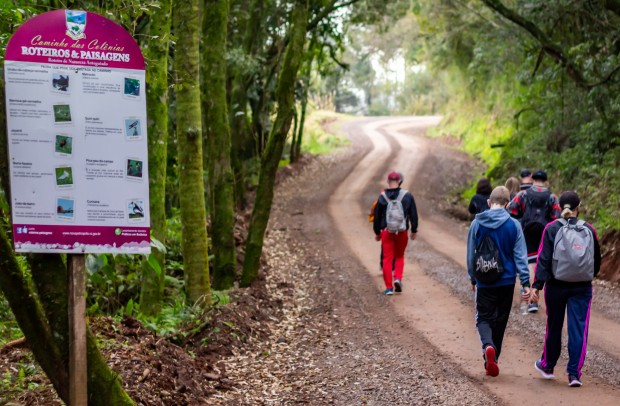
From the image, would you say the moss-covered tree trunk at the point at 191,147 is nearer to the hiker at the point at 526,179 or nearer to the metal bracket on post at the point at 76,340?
the hiker at the point at 526,179

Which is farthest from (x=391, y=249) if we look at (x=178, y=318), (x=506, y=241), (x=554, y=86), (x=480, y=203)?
(x=554, y=86)

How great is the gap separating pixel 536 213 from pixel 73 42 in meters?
8.96

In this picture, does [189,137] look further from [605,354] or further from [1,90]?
[605,354]

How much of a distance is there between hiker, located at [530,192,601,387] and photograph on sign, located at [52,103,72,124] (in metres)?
5.21

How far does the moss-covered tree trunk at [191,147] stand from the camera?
1023cm

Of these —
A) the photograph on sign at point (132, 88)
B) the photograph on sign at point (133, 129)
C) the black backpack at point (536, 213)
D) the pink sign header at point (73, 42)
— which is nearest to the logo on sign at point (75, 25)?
the pink sign header at point (73, 42)

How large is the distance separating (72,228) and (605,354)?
6936 millimetres

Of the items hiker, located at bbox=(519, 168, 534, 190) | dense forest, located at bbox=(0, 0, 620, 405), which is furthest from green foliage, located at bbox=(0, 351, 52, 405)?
hiker, located at bbox=(519, 168, 534, 190)

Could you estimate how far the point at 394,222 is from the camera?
12.4 meters

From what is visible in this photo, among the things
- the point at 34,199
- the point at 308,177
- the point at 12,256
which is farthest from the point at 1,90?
the point at 308,177

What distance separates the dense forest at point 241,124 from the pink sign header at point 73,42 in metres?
0.62

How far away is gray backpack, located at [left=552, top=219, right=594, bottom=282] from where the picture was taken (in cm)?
748

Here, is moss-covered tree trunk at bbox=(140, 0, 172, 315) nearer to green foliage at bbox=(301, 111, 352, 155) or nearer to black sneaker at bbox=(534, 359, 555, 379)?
black sneaker at bbox=(534, 359, 555, 379)

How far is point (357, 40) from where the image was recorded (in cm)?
6044
